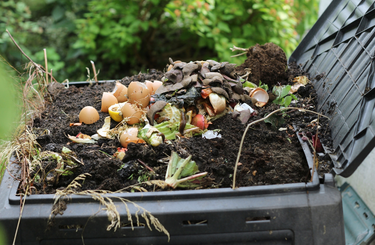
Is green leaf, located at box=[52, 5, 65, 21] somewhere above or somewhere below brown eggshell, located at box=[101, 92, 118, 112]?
below

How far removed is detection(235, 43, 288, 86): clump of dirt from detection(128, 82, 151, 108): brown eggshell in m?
0.58

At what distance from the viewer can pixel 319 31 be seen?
→ 185 cm

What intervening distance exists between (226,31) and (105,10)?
1219 mm

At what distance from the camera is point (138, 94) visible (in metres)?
1.41

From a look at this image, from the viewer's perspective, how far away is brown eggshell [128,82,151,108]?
140cm

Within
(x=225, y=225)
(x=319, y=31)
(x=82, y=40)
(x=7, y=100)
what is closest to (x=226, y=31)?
(x=319, y=31)

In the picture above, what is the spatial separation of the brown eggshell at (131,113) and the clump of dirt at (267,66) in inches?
25.5

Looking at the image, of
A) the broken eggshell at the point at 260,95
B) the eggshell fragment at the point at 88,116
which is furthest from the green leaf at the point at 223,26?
the eggshell fragment at the point at 88,116

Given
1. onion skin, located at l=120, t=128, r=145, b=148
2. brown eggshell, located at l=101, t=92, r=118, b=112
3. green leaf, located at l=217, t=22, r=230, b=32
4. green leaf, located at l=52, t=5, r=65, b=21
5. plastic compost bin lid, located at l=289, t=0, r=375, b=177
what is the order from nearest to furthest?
plastic compost bin lid, located at l=289, t=0, r=375, b=177 → onion skin, located at l=120, t=128, r=145, b=148 → brown eggshell, located at l=101, t=92, r=118, b=112 → green leaf, located at l=217, t=22, r=230, b=32 → green leaf, located at l=52, t=5, r=65, b=21

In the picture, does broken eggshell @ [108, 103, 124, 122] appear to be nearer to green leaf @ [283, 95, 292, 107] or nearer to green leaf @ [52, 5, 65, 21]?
green leaf @ [283, 95, 292, 107]

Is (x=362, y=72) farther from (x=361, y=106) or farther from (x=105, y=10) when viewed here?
(x=105, y=10)

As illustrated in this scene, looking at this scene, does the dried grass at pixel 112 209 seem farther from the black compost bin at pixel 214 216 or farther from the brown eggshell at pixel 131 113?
the brown eggshell at pixel 131 113

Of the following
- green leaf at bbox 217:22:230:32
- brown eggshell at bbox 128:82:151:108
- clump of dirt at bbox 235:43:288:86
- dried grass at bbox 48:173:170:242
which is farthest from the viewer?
green leaf at bbox 217:22:230:32

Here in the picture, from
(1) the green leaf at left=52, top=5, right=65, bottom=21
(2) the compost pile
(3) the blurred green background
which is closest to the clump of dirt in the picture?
(2) the compost pile
